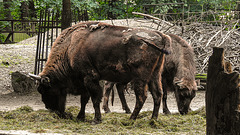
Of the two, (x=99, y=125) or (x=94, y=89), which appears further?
(x=94, y=89)

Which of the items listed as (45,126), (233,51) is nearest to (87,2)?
(233,51)

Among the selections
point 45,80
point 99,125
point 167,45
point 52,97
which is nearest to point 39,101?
point 52,97

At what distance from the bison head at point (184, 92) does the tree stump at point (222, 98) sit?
10.6ft

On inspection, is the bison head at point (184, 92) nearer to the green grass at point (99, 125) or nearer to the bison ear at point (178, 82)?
the bison ear at point (178, 82)

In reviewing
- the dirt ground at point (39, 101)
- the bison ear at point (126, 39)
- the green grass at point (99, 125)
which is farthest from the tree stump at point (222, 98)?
the dirt ground at point (39, 101)

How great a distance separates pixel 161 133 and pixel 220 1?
61.0 ft

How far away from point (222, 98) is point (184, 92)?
3.37 meters

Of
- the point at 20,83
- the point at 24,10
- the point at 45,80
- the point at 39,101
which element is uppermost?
the point at 24,10

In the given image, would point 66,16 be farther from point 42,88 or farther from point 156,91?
point 156,91

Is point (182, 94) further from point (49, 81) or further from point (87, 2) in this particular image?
point (87, 2)

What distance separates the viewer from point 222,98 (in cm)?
397

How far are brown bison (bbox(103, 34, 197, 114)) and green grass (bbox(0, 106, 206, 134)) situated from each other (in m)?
0.53

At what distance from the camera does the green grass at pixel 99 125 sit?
18.7 feet

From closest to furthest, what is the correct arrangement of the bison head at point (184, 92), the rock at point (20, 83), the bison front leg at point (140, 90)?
1. the bison front leg at point (140, 90)
2. the bison head at point (184, 92)
3. the rock at point (20, 83)
